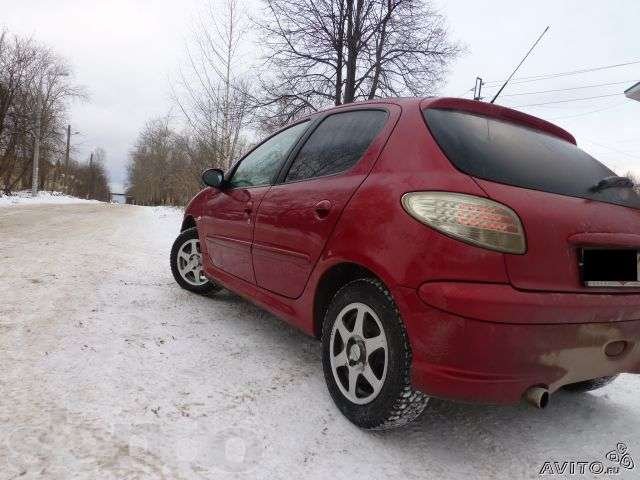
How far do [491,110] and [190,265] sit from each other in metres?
2.90

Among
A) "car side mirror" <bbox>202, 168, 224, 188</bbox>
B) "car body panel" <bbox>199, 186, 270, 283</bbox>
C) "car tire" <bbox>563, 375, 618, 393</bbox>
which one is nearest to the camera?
"car tire" <bbox>563, 375, 618, 393</bbox>

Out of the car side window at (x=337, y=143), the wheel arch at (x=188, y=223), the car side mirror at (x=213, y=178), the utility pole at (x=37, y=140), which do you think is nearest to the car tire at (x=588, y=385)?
the car side window at (x=337, y=143)

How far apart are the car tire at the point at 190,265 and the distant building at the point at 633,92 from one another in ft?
38.0

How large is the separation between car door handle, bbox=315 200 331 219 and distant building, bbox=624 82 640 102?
39.0 feet

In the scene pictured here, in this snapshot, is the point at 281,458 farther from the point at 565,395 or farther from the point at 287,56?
the point at 287,56

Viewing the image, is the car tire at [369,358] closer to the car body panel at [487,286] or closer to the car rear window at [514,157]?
the car body panel at [487,286]

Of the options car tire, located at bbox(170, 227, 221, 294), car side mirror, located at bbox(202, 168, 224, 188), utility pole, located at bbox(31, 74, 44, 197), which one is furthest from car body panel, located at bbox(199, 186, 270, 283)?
utility pole, located at bbox(31, 74, 44, 197)

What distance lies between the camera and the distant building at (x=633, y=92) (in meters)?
10.8

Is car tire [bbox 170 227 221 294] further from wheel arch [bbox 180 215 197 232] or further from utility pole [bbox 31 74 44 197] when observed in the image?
utility pole [bbox 31 74 44 197]

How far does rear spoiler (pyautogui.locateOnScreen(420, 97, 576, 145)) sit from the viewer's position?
214cm

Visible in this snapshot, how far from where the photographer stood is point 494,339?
158 cm

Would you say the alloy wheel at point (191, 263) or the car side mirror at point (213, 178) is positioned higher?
the car side mirror at point (213, 178)

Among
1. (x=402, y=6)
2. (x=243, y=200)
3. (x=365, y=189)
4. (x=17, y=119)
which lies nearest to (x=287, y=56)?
(x=402, y=6)

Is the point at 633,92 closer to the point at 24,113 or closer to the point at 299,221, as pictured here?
the point at 299,221
